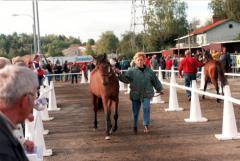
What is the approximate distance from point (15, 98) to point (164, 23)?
370ft

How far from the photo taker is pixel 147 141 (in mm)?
10641

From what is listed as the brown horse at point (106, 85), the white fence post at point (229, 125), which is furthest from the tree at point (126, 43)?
the white fence post at point (229, 125)

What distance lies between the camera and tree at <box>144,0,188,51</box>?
106588 mm

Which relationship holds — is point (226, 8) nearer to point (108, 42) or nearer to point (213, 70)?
point (108, 42)

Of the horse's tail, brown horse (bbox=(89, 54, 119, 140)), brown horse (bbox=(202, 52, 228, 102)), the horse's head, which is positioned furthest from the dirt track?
brown horse (bbox=(202, 52, 228, 102))

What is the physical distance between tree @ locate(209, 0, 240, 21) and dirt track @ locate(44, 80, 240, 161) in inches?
3002

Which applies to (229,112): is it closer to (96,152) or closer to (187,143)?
(187,143)

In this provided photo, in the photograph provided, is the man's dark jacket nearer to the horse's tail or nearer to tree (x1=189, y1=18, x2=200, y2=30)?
the horse's tail

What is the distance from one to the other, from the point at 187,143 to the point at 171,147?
0.51m

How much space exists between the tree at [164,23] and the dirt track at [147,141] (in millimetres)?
89457

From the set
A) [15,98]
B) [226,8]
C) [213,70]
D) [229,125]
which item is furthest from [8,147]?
[226,8]

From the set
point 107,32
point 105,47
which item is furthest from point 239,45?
point 107,32

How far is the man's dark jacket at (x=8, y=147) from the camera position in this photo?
2457 mm

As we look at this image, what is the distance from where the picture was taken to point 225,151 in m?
9.06
